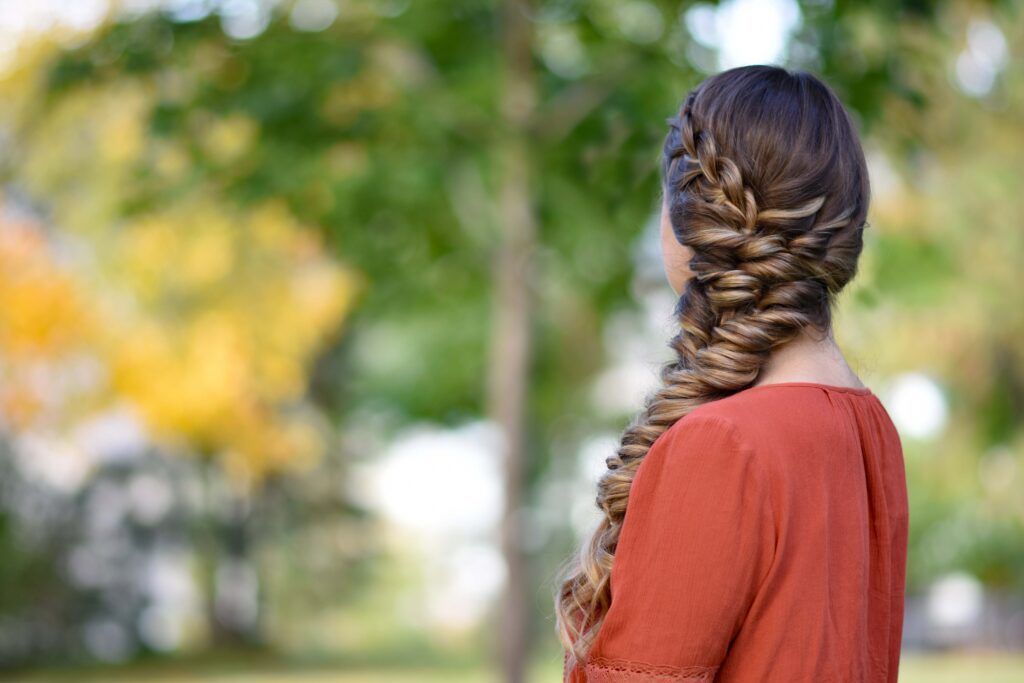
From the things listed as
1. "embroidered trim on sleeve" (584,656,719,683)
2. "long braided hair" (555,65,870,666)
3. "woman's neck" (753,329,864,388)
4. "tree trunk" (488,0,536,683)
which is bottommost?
"embroidered trim on sleeve" (584,656,719,683)

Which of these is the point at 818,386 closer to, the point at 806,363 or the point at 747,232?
the point at 806,363

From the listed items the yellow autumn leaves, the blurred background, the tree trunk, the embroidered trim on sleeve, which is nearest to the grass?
the blurred background

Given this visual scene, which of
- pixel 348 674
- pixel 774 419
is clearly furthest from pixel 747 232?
pixel 348 674

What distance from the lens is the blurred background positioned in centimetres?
579

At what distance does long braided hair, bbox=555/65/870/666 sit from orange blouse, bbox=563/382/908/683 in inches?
3.2

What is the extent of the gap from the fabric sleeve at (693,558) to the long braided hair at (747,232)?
0.12 metres

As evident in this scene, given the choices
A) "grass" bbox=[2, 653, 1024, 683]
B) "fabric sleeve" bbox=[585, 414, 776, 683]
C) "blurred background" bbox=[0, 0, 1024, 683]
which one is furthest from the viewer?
"grass" bbox=[2, 653, 1024, 683]

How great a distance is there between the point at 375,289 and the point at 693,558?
21.8ft

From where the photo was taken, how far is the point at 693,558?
49.3 inches

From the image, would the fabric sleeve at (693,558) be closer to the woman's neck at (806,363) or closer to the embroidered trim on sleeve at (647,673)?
the embroidered trim on sleeve at (647,673)

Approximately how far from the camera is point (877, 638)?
57.4 inches

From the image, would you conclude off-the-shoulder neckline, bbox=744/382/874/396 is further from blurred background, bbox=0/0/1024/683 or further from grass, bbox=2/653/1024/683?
grass, bbox=2/653/1024/683

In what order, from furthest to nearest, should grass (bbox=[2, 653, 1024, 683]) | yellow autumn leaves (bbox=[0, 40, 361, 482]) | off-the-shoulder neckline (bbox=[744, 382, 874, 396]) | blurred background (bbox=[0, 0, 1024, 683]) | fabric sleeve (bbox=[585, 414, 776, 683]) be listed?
grass (bbox=[2, 653, 1024, 683]) → yellow autumn leaves (bbox=[0, 40, 361, 482]) → blurred background (bbox=[0, 0, 1024, 683]) → off-the-shoulder neckline (bbox=[744, 382, 874, 396]) → fabric sleeve (bbox=[585, 414, 776, 683])

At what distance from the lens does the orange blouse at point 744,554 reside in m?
1.25
